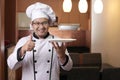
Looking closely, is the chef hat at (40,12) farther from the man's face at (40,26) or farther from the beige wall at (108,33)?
the beige wall at (108,33)

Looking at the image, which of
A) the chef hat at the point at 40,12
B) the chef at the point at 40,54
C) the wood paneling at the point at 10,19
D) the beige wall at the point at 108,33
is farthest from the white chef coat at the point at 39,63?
the beige wall at the point at 108,33


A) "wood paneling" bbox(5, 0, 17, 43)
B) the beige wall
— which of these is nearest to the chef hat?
"wood paneling" bbox(5, 0, 17, 43)

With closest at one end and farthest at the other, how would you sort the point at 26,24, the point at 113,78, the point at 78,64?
the point at 113,78 < the point at 78,64 < the point at 26,24

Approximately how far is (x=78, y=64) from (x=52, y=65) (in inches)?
101

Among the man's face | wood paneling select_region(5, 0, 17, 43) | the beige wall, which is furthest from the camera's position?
the beige wall

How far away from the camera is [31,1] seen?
7.04m

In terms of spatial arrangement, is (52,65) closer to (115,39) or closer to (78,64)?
(78,64)

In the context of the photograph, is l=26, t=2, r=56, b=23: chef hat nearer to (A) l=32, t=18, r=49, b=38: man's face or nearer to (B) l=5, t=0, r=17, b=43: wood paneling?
(A) l=32, t=18, r=49, b=38: man's face

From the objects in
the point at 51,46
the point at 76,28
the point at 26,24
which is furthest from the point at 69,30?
the point at 51,46

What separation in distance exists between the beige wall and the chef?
108 inches

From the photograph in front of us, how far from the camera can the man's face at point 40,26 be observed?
4.58 ft

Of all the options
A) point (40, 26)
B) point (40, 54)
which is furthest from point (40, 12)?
point (40, 54)

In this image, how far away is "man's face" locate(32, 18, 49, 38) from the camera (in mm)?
1395

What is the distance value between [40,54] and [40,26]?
186mm
